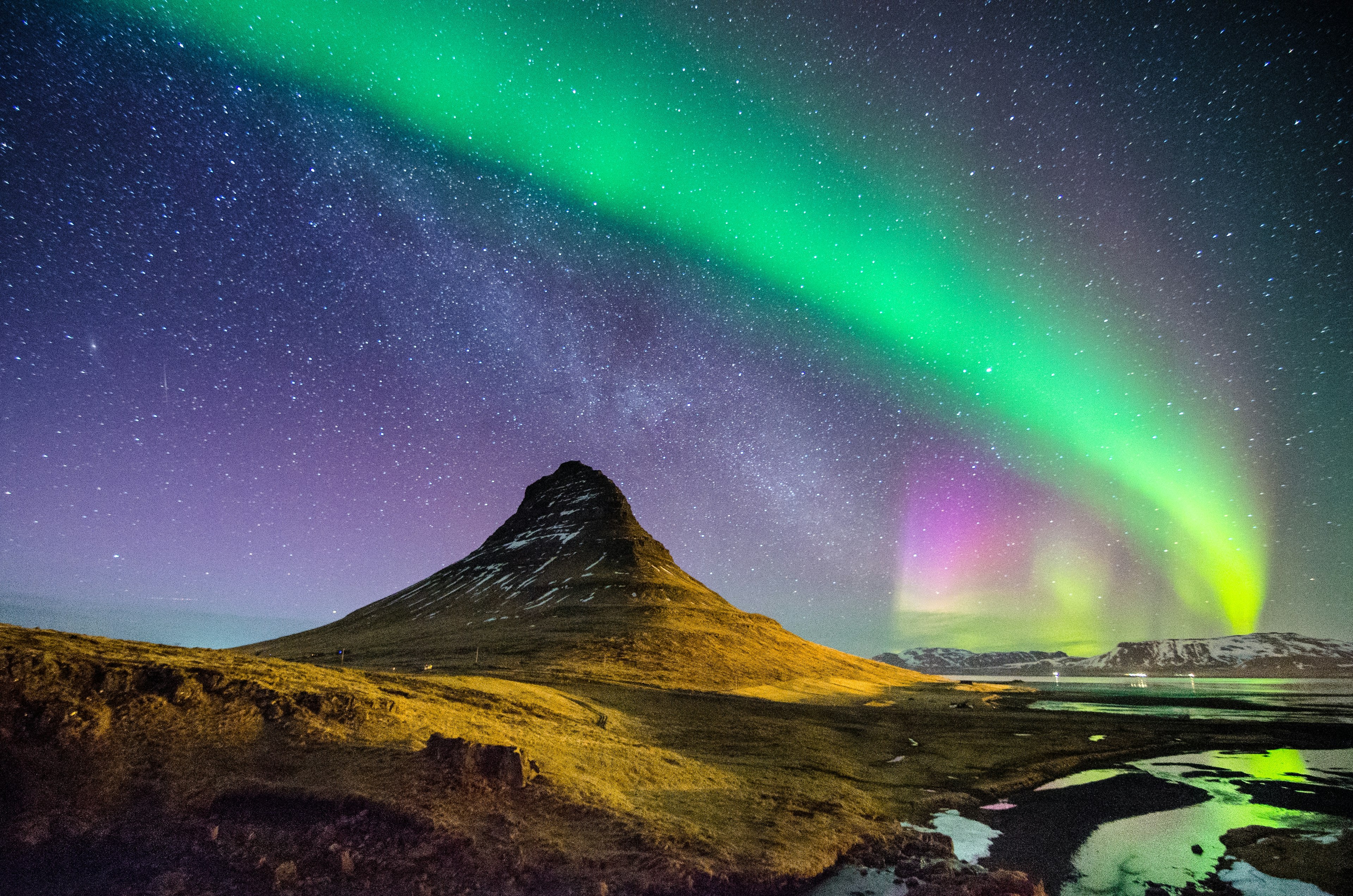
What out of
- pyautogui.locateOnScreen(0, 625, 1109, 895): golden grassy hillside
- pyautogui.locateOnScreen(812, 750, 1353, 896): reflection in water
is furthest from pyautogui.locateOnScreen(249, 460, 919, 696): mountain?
pyautogui.locateOnScreen(812, 750, 1353, 896): reflection in water

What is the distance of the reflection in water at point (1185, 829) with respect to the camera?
14.5m

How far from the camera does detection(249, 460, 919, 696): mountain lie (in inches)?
2830

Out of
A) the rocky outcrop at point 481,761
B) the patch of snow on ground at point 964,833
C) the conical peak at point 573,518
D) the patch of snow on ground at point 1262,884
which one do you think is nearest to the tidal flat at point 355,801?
the rocky outcrop at point 481,761

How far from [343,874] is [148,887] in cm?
329

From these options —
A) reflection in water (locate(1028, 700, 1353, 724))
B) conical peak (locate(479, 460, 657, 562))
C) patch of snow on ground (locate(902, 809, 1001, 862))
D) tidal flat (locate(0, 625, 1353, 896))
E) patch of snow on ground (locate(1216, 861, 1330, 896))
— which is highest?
conical peak (locate(479, 460, 657, 562))

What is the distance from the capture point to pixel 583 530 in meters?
154

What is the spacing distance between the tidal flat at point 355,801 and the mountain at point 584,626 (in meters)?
40.3

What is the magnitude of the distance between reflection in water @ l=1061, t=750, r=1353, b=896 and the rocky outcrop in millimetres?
13765

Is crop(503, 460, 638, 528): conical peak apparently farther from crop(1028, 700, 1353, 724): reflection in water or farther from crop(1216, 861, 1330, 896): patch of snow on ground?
crop(1216, 861, 1330, 896): patch of snow on ground

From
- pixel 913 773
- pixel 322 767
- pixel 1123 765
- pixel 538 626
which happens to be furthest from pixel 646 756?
pixel 538 626

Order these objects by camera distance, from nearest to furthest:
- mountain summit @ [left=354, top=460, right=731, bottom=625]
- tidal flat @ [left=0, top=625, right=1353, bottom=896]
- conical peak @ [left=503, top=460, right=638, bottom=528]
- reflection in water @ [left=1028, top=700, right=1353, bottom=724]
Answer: tidal flat @ [left=0, top=625, right=1353, bottom=896]
reflection in water @ [left=1028, top=700, right=1353, bottom=724]
mountain summit @ [left=354, top=460, right=731, bottom=625]
conical peak @ [left=503, top=460, right=638, bottom=528]

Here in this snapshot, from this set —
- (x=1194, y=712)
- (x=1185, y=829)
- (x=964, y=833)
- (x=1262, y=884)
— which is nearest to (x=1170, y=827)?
(x=1185, y=829)

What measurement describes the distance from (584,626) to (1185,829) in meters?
76.1

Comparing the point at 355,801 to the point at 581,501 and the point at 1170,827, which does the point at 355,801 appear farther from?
the point at 581,501
